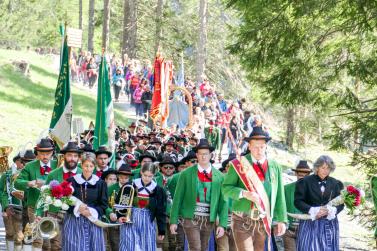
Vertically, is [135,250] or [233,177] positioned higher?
[233,177]

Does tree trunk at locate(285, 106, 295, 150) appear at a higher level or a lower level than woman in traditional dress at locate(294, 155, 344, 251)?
higher

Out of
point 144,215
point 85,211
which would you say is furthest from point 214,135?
point 85,211

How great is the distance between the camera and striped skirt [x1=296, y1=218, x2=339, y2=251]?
1186 cm

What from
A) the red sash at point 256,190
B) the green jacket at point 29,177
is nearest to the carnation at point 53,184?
the green jacket at point 29,177

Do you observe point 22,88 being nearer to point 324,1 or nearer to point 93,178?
point 324,1

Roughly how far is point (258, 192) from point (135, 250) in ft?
9.07

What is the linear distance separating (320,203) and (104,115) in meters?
5.62

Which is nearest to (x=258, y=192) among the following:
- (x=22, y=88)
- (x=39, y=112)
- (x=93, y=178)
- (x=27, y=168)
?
(x=93, y=178)

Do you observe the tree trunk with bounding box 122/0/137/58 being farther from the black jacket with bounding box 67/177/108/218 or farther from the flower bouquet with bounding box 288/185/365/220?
the black jacket with bounding box 67/177/108/218

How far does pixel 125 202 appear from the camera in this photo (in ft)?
38.8

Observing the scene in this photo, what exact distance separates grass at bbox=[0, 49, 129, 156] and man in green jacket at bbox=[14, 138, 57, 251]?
15.3 meters

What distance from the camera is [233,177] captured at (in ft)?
32.5

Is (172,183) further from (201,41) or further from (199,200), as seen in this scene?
(201,41)

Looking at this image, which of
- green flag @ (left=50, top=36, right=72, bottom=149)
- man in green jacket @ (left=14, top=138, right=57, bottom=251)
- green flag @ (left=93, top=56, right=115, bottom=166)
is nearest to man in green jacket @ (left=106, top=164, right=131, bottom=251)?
man in green jacket @ (left=14, top=138, right=57, bottom=251)
